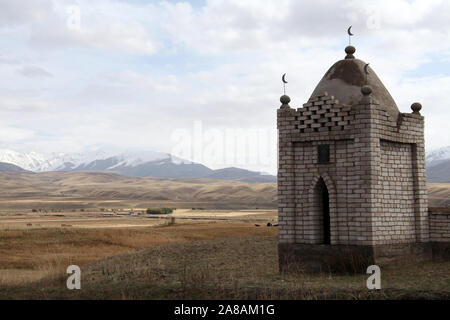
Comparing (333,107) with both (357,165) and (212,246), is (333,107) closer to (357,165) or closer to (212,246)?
(357,165)

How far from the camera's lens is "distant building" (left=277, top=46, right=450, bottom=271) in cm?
1545

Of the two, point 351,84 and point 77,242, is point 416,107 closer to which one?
point 351,84

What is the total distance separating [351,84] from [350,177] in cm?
322

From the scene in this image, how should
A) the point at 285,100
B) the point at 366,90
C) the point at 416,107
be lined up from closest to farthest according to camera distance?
the point at 366,90, the point at 285,100, the point at 416,107

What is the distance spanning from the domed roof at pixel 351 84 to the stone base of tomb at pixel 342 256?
4085 mm

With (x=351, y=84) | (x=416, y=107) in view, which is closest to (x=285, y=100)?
(x=351, y=84)

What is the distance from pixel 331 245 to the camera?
51.9ft

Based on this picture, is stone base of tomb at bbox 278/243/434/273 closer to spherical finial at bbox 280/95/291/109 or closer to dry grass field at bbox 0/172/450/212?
spherical finial at bbox 280/95/291/109

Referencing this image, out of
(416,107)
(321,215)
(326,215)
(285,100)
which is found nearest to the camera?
(321,215)

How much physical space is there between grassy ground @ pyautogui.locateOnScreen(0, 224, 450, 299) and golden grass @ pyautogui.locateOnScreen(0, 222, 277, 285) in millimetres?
5798

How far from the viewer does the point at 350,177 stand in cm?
1561

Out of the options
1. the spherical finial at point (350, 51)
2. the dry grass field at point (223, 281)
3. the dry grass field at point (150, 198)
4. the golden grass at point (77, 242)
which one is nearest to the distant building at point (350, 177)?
the spherical finial at point (350, 51)

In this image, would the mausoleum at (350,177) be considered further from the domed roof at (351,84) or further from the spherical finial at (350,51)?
the spherical finial at (350,51)
